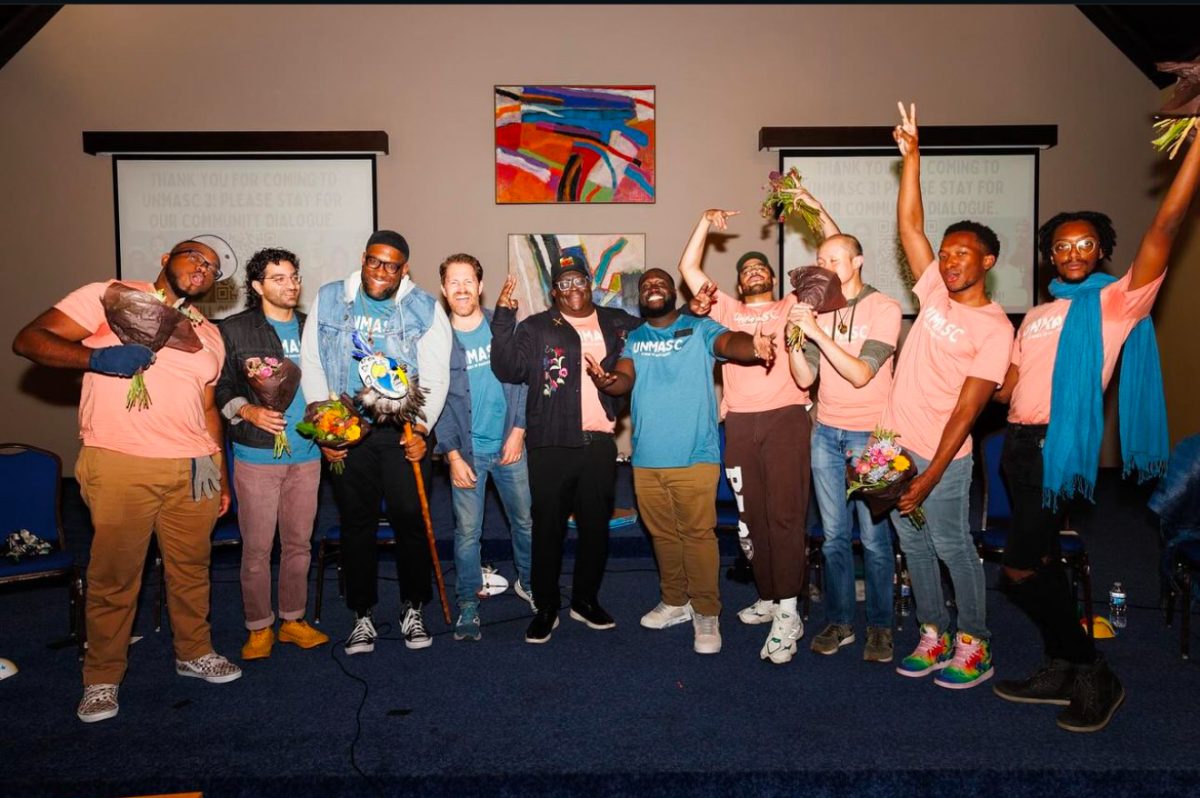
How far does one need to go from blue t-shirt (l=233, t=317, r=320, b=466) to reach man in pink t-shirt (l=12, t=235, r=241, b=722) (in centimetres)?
30

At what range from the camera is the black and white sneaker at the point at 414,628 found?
151 inches

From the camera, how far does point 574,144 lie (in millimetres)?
7555

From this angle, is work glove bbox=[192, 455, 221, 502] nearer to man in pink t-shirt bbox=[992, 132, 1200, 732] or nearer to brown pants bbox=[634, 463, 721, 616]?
brown pants bbox=[634, 463, 721, 616]

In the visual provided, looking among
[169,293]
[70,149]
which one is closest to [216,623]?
[169,293]

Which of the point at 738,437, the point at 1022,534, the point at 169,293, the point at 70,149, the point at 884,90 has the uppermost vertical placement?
the point at 884,90

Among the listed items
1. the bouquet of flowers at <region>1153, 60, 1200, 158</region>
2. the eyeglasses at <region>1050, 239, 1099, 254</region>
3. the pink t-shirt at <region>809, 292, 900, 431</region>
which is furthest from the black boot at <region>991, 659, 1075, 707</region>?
the bouquet of flowers at <region>1153, 60, 1200, 158</region>

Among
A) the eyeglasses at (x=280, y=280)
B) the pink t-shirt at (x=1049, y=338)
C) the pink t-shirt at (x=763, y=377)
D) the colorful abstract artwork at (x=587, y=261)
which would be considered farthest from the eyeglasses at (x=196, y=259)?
the colorful abstract artwork at (x=587, y=261)

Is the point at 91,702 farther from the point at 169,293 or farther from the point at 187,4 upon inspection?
the point at 187,4

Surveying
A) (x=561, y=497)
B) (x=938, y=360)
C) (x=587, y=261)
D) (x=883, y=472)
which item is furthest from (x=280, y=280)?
(x=587, y=261)

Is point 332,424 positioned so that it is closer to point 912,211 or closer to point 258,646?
point 258,646

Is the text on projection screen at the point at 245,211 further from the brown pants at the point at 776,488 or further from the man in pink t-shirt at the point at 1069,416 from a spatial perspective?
the man in pink t-shirt at the point at 1069,416

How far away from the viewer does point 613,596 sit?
4660 millimetres

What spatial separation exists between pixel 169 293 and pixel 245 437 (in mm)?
715

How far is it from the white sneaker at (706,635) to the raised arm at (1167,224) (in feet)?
7.07
